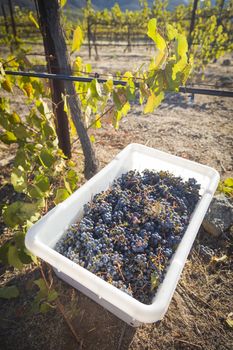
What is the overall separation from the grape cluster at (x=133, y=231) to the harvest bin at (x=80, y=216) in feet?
0.26

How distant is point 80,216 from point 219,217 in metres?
1.05

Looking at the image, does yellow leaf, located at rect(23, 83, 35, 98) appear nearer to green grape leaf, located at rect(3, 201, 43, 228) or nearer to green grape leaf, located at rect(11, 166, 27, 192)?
green grape leaf, located at rect(11, 166, 27, 192)

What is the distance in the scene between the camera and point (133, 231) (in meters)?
1.30

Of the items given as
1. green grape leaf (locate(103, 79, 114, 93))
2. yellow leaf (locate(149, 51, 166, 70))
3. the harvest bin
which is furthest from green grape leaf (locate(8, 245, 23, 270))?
yellow leaf (locate(149, 51, 166, 70))

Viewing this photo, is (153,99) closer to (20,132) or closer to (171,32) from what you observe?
(171,32)

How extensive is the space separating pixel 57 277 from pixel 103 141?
1.85 metres

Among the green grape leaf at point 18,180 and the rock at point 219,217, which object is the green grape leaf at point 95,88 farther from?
the rock at point 219,217

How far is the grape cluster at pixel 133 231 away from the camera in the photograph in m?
1.12

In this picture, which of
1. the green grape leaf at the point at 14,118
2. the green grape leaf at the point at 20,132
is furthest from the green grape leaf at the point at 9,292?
the green grape leaf at the point at 14,118

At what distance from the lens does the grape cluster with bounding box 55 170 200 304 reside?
112 centimetres

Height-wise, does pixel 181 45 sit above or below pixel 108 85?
above

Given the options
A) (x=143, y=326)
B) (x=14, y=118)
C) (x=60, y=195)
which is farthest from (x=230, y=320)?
(x=14, y=118)

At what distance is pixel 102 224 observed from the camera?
1.31 meters

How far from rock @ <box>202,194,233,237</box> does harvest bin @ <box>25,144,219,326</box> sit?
0.90ft
